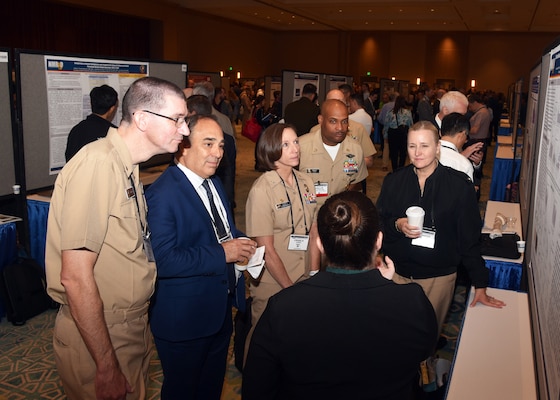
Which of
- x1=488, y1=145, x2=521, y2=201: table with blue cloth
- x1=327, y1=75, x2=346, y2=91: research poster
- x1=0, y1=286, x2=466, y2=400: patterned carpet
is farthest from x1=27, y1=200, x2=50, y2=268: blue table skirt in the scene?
x1=327, y1=75, x2=346, y2=91: research poster

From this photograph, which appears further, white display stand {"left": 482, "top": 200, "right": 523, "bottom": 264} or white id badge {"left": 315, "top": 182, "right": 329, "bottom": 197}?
white id badge {"left": 315, "top": 182, "right": 329, "bottom": 197}

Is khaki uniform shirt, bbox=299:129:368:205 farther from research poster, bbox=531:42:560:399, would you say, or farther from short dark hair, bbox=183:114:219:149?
research poster, bbox=531:42:560:399

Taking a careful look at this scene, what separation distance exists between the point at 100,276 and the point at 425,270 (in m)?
1.63

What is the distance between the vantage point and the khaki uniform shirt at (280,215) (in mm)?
2471

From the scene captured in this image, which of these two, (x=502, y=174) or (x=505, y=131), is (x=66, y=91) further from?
(x=505, y=131)

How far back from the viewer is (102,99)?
3920 millimetres

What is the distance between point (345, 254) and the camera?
4.26 feet

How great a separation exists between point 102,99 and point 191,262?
2479 mm

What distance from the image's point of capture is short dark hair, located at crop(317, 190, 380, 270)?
4.27 ft

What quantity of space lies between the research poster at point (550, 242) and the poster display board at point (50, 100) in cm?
346

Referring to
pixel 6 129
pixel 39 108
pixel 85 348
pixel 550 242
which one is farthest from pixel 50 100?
pixel 550 242

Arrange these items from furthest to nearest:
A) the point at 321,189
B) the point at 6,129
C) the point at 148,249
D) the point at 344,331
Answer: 1. the point at 6,129
2. the point at 321,189
3. the point at 148,249
4. the point at 344,331

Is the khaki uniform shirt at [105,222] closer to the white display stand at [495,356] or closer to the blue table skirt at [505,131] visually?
the white display stand at [495,356]

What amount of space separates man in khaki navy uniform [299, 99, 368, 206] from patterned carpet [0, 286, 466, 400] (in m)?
1.30
